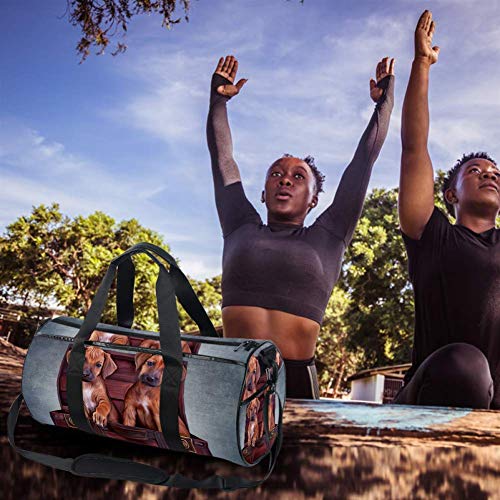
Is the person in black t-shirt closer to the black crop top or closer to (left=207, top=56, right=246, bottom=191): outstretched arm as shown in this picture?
the black crop top

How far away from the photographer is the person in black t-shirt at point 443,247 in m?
1.68

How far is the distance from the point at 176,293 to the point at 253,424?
0.29 meters

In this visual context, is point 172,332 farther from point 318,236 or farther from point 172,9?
point 172,9

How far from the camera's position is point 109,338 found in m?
0.97

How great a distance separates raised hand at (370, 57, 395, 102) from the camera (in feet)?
8.08

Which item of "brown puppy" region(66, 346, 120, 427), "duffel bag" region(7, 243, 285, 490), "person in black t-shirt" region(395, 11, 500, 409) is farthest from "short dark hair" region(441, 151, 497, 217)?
"brown puppy" region(66, 346, 120, 427)

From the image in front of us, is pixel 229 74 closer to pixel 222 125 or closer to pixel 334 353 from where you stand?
pixel 222 125

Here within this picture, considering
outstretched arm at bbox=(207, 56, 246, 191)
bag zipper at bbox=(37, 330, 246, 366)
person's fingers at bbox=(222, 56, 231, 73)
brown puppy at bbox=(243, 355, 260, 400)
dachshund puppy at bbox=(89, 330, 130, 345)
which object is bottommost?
brown puppy at bbox=(243, 355, 260, 400)

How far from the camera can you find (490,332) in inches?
65.8

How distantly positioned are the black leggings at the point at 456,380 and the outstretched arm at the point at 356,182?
37.9 inches

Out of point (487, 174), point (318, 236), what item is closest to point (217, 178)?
point (318, 236)

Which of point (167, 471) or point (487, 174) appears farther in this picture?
point (487, 174)

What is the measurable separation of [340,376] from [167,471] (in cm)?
2147

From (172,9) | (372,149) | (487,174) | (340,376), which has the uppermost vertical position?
(172,9)
